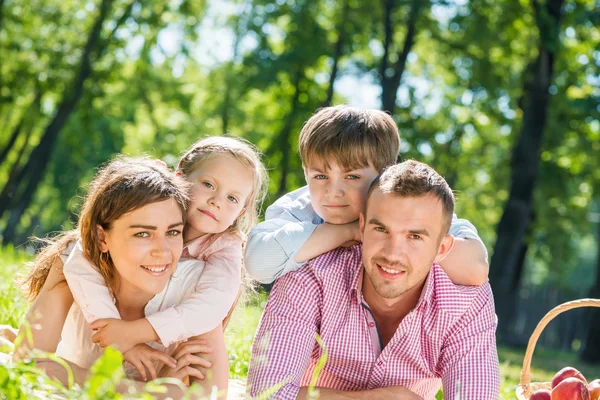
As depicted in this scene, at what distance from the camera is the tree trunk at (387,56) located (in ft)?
54.1

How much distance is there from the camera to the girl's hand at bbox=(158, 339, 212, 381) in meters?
3.56

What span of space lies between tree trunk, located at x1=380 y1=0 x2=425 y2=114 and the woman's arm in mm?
13067

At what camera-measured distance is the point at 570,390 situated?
355cm

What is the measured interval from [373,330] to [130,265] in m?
1.22

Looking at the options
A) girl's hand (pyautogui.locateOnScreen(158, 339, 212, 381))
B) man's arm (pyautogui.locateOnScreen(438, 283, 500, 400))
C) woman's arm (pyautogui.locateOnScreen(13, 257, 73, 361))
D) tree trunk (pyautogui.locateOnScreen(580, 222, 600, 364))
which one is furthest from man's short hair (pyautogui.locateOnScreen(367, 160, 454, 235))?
tree trunk (pyautogui.locateOnScreen(580, 222, 600, 364))

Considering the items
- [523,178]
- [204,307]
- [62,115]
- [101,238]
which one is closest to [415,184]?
[204,307]

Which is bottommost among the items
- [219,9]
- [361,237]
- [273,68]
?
[361,237]

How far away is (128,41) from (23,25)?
8.18 feet

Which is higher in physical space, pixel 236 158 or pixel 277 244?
pixel 236 158

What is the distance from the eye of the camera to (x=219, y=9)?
21.7 meters

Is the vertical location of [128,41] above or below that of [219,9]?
below

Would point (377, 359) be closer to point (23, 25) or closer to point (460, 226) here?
point (460, 226)

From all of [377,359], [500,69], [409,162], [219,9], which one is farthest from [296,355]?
[219,9]

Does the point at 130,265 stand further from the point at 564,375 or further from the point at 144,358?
the point at 564,375
